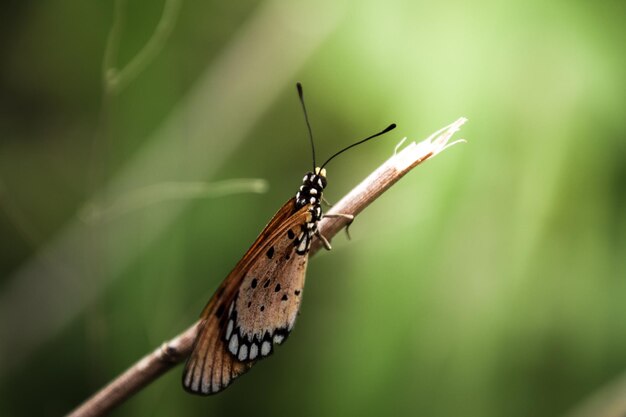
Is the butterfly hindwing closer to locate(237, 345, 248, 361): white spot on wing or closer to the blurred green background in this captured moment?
locate(237, 345, 248, 361): white spot on wing

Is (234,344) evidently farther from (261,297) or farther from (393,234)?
(393,234)

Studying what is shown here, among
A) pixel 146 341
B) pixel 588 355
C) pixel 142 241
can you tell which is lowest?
pixel 588 355

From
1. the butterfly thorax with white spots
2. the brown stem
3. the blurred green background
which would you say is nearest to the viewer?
the brown stem

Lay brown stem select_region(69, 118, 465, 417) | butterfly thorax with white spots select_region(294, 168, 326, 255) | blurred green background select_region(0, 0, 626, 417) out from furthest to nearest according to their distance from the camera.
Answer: blurred green background select_region(0, 0, 626, 417) < butterfly thorax with white spots select_region(294, 168, 326, 255) < brown stem select_region(69, 118, 465, 417)

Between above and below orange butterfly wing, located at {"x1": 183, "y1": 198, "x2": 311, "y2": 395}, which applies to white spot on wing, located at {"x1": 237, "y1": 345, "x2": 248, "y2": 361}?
below

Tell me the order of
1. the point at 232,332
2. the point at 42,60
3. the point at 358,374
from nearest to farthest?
1. the point at 232,332
2. the point at 358,374
3. the point at 42,60

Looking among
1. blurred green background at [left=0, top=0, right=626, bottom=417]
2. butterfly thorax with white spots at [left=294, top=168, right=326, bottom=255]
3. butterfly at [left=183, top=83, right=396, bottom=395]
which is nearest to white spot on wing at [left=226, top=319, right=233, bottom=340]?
butterfly at [left=183, top=83, right=396, bottom=395]

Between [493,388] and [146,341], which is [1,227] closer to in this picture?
[146,341]

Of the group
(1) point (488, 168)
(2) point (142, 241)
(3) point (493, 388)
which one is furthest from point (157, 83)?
(3) point (493, 388)

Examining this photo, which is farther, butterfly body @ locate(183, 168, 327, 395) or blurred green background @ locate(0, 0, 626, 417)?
blurred green background @ locate(0, 0, 626, 417)
